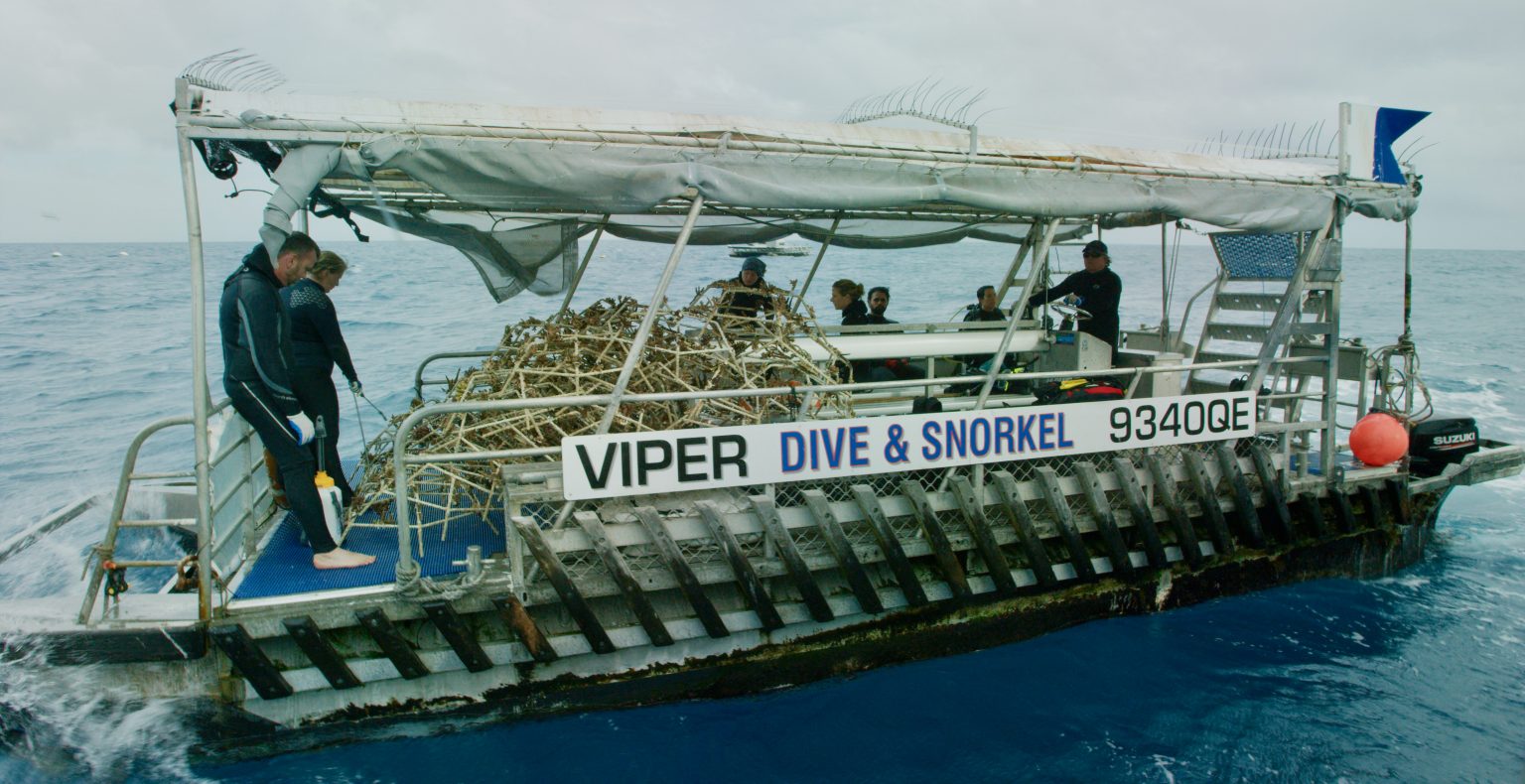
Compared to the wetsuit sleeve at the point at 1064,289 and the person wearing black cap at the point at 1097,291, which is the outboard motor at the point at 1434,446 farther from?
the wetsuit sleeve at the point at 1064,289

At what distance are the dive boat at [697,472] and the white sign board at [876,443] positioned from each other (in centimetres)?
2

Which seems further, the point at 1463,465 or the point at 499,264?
the point at 1463,465

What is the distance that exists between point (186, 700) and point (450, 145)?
3.65m

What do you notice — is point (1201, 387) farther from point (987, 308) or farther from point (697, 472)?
point (697, 472)

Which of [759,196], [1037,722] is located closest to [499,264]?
[759,196]

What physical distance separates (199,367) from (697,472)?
2.91 meters

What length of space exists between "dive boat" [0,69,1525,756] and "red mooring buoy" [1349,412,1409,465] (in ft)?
0.58

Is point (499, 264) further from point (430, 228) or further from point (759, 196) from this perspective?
point (759, 196)

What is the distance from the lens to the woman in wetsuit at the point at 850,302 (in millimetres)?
9609

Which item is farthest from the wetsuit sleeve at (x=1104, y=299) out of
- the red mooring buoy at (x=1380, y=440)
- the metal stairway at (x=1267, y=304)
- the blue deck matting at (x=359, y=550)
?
the blue deck matting at (x=359, y=550)

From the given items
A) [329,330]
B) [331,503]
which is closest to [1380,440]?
[331,503]

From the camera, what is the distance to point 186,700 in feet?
17.5

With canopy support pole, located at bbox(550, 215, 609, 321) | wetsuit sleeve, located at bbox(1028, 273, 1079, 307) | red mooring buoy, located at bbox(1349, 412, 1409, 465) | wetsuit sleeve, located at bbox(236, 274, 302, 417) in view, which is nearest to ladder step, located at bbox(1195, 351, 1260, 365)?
red mooring buoy, located at bbox(1349, 412, 1409, 465)

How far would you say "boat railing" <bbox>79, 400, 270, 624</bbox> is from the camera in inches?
203
